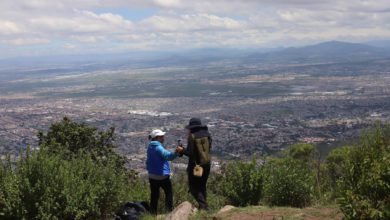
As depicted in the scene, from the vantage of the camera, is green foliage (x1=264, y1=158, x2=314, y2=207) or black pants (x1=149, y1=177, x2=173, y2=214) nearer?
black pants (x1=149, y1=177, x2=173, y2=214)

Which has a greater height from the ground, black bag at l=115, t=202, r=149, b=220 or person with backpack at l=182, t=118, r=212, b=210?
person with backpack at l=182, t=118, r=212, b=210

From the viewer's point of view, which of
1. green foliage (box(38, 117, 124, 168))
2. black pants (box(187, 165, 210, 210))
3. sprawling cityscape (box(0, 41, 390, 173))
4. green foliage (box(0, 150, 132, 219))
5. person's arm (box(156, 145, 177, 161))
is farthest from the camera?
sprawling cityscape (box(0, 41, 390, 173))

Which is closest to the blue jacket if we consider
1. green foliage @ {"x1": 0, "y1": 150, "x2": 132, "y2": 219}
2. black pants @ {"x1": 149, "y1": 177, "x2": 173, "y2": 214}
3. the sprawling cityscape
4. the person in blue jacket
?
the person in blue jacket

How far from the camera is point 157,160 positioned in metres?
7.73

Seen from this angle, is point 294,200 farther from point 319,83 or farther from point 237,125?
point 319,83

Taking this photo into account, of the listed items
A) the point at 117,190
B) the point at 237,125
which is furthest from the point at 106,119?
the point at 117,190

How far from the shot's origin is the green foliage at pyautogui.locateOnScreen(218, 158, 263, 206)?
335 inches

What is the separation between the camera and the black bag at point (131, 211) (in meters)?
7.38

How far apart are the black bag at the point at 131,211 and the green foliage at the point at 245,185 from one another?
67.8 inches

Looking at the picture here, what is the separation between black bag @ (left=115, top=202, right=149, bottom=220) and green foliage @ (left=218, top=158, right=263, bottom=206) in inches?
67.8

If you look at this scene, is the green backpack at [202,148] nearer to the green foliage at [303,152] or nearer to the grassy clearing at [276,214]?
the grassy clearing at [276,214]

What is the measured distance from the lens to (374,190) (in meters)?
4.23

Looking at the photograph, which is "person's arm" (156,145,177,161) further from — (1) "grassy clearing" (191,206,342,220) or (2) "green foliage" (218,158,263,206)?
(2) "green foliage" (218,158,263,206)

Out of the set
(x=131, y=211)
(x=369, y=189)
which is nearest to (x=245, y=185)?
(x=131, y=211)
